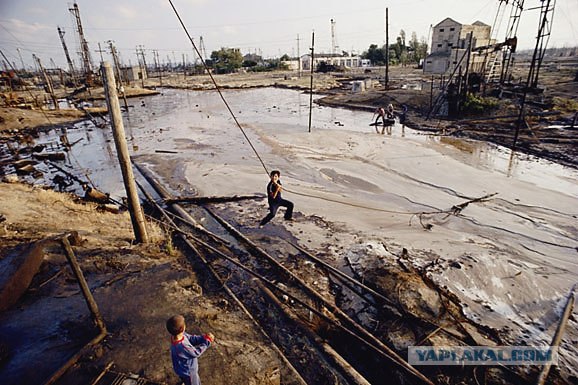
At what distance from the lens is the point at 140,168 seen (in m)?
14.2

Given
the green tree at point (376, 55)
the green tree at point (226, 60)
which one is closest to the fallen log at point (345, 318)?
the green tree at point (226, 60)

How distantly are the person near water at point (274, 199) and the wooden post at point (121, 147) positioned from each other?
3212 millimetres

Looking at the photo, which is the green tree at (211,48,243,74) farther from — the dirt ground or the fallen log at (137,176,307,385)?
the dirt ground

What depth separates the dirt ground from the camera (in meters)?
3.98

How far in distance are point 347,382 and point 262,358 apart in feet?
4.00

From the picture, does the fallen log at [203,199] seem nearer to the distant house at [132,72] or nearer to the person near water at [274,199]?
the person near water at [274,199]

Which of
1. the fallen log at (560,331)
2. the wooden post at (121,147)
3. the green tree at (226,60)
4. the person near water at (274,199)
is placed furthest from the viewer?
the green tree at (226,60)

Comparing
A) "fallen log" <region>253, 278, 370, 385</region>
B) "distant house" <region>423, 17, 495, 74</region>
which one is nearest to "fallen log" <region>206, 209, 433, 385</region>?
"fallen log" <region>253, 278, 370, 385</region>

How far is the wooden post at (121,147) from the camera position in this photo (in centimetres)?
620

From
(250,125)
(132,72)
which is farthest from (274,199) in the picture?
(132,72)

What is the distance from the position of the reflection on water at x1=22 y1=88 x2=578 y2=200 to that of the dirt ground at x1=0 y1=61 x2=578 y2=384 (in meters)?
4.11

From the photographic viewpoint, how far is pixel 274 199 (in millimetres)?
8492

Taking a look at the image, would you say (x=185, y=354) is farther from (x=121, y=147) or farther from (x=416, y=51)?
(x=416, y=51)

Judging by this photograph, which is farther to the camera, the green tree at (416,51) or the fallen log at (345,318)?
the green tree at (416,51)
